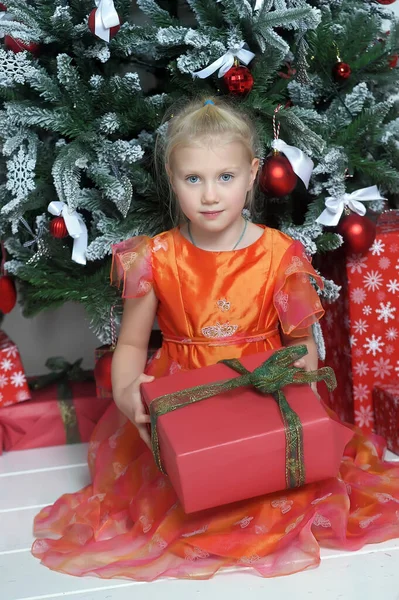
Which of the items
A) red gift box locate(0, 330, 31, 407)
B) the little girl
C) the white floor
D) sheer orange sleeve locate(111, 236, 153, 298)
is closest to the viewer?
the white floor

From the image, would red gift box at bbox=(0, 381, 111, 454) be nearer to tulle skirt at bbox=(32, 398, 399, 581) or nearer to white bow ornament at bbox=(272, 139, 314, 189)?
tulle skirt at bbox=(32, 398, 399, 581)

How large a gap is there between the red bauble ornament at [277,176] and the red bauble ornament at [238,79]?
15 cm

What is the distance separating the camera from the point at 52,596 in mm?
1111

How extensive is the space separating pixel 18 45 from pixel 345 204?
78cm

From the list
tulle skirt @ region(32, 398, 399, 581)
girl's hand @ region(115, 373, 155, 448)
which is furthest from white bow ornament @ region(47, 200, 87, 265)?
tulle skirt @ region(32, 398, 399, 581)

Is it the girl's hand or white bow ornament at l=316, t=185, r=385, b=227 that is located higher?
white bow ornament at l=316, t=185, r=385, b=227

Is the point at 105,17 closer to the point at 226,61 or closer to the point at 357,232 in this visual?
the point at 226,61

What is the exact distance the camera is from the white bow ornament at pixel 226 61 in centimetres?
143

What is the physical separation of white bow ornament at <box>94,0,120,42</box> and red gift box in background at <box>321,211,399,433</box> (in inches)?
28.0

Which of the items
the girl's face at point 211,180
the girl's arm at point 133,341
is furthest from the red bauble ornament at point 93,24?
the girl's arm at point 133,341

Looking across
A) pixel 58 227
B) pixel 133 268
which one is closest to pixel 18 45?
pixel 58 227

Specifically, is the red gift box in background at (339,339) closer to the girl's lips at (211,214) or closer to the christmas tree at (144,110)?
the christmas tree at (144,110)

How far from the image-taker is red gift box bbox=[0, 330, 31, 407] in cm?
177

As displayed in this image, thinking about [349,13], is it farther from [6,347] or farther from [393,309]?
[6,347]
